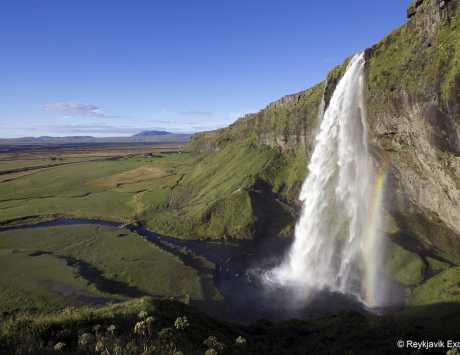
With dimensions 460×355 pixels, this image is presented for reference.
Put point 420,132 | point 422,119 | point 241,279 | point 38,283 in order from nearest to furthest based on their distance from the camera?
1. point 422,119
2. point 420,132
3. point 38,283
4. point 241,279

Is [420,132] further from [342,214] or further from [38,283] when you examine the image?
[38,283]

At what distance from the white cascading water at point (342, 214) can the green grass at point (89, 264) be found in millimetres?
16693

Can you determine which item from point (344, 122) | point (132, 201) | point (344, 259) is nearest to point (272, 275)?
point (344, 259)

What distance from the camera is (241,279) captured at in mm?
46469

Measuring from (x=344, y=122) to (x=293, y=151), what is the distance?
32.4 m

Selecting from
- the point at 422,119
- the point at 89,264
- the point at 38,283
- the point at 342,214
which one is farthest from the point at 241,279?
the point at 422,119

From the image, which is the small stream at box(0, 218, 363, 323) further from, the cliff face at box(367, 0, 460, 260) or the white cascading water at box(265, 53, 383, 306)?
the cliff face at box(367, 0, 460, 260)

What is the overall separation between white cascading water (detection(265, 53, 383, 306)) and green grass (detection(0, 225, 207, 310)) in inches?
657

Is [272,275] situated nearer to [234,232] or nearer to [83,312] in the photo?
[234,232]

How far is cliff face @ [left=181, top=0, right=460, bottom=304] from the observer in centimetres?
3538

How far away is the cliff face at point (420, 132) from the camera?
3538 centimetres

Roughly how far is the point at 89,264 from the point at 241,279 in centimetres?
2696

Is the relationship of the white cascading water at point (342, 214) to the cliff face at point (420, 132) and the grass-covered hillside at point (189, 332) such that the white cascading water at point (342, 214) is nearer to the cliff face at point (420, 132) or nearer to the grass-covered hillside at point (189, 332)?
the cliff face at point (420, 132)

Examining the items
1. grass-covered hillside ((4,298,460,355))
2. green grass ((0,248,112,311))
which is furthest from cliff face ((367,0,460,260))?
green grass ((0,248,112,311))
